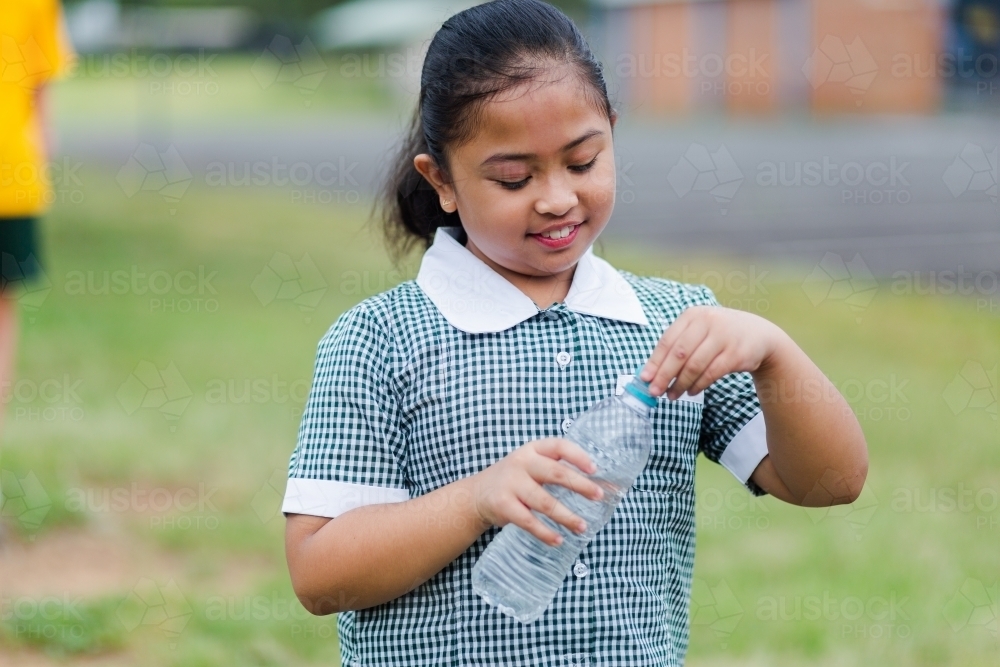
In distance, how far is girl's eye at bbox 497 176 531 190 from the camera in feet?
5.40

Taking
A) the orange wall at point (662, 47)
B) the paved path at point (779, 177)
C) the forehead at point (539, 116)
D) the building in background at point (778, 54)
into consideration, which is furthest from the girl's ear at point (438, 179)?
the orange wall at point (662, 47)

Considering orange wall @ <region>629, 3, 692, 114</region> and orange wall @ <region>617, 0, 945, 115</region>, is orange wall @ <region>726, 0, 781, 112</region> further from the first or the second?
orange wall @ <region>629, 3, 692, 114</region>

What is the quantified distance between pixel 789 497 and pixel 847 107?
18.6 meters

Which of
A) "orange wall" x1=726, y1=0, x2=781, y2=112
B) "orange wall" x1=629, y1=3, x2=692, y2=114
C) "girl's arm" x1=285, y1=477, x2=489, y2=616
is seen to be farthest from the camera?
"orange wall" x1=629, y1=3, x2=692, y2=114

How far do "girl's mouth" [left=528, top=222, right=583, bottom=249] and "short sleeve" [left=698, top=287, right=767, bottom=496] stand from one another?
29cm

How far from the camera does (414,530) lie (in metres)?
1.57

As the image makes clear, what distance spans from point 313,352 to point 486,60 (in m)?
4.07

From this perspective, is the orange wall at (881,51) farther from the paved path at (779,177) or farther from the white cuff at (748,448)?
the white cuff at (748,448)

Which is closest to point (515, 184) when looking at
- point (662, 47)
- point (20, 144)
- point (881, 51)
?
point (20, 144)

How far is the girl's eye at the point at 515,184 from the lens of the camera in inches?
64.8

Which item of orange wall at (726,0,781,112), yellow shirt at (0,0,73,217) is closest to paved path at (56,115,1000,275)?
yellow shirt at (0,0,73,217)

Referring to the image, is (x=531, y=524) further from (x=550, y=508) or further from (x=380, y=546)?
(x=380, y=546)

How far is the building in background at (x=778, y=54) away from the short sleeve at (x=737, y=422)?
14.7 m

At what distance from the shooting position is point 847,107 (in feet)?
63.2
